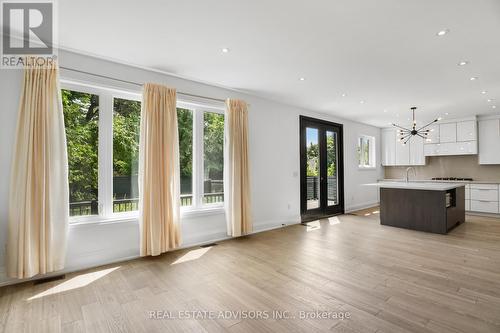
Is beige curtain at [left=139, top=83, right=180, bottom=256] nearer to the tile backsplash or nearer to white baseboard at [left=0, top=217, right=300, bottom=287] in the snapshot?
white baseboard at [left=0, top=217, right=300, bottom=287]

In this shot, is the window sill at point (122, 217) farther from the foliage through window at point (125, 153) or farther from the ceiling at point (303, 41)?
the ceiling at point (303, 41)

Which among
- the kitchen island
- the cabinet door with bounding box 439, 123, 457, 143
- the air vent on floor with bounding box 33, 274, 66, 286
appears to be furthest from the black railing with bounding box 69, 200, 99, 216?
the cabinet door with bounding box 439, 123, 457, 143

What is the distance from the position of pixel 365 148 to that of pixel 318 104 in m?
3.71

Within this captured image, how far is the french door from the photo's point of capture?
240 inches

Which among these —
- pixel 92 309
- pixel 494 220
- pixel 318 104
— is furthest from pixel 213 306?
pixel 494 220

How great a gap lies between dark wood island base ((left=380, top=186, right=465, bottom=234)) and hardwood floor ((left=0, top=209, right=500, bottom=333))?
76 cm

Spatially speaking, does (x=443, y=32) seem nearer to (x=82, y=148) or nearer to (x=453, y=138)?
(x=82, y=148)

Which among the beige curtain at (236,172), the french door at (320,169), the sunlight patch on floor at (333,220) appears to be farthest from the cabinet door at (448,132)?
the beige curtain at (236,172)

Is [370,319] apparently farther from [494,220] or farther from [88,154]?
[494,220]

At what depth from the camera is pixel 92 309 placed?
7.48 feet

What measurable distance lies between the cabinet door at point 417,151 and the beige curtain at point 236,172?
20.8ft

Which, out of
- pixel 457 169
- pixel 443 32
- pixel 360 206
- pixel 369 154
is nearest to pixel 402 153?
pixel 369 154

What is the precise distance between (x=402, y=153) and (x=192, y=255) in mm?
7745

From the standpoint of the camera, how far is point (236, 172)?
452cm
